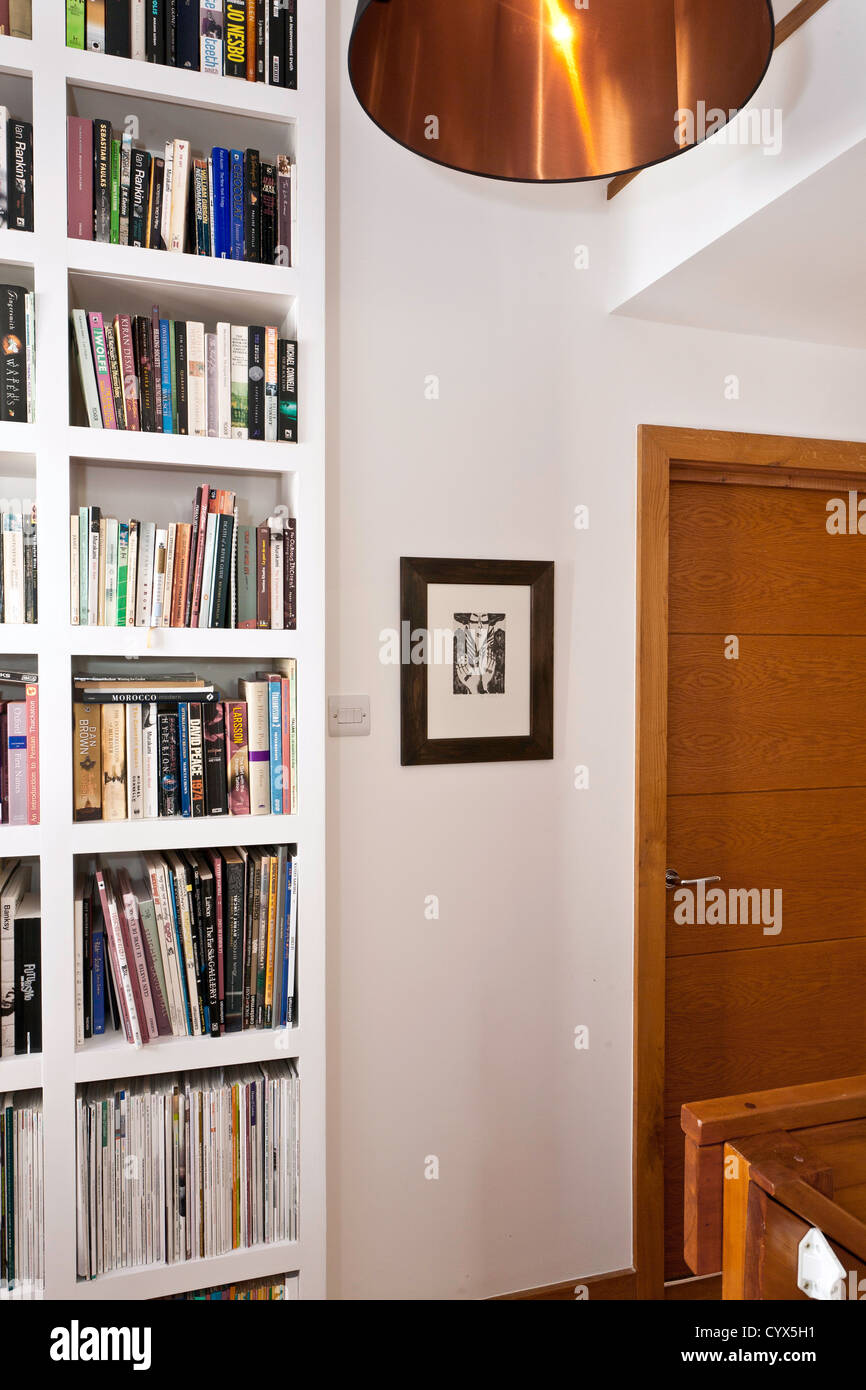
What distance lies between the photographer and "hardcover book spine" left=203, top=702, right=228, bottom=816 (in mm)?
1533

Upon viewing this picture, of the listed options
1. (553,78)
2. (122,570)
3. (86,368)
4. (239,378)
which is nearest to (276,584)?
(122,570)

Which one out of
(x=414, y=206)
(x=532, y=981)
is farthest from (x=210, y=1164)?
(x=414, y=206)

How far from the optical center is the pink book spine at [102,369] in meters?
1.46

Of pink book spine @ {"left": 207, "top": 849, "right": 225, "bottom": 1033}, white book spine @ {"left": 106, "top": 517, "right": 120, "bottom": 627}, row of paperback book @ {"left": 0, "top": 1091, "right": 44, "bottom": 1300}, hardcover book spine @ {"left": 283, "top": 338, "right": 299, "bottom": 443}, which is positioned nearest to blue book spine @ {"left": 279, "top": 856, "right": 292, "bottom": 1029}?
pink book spine @ {"left": 207, "top": 849, "right": 225, "bottom": 1033}

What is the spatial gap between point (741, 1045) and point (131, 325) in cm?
211

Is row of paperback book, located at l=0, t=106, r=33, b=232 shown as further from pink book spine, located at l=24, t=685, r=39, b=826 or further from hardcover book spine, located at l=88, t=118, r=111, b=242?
pink book spine, located at l=24, t=685, r=39, b=826

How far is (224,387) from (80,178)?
38 cm

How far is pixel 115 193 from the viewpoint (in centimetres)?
146

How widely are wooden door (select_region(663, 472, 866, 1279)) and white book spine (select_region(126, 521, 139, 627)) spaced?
1.24 m

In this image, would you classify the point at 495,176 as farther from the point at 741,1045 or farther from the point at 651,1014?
the point at 741,1045

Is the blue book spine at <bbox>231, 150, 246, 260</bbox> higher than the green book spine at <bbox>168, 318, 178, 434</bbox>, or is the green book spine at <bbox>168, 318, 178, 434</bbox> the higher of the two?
the blue book spine at <bbox>231, 150, 246, 260</bbox>

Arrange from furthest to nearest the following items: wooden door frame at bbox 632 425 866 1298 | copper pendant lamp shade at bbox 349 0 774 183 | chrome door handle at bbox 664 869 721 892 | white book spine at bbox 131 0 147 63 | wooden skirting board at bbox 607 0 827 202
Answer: chrome door handle at bbox 664 869 721 892 → wooden door frame at bbox 632 425 866 1298 → white book spine at bbox 131 0 147 63 → wooden skirting board at bbox 607 0 827 202 → copper pendant lamp shade at bbox 349 0 774 183

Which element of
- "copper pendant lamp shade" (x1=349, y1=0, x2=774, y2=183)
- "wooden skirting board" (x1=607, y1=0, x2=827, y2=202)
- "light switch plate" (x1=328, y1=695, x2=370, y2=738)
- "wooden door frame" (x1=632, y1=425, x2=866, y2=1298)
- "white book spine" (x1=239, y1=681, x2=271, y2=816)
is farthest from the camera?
"wooden door frame" (x1=632, y1=425, x2=866, y2=1298)
